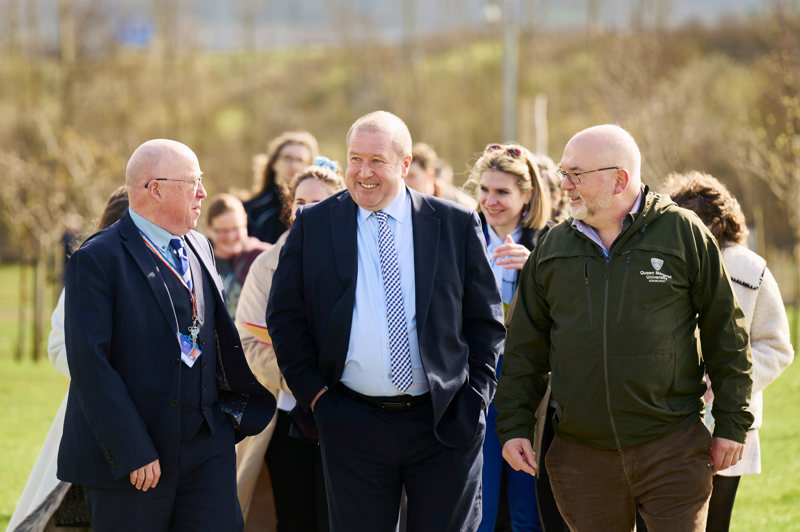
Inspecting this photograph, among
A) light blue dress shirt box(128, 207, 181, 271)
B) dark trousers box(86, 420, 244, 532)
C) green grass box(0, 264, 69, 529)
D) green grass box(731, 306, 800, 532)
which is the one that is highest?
light blue dress shirt box(128, 207, 181, 271)

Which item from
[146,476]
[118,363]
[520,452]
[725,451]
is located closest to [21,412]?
[118,363]

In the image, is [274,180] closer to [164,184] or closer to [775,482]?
[164,184]

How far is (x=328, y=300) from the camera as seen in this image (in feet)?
14.2

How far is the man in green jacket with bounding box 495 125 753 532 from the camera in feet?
13.1

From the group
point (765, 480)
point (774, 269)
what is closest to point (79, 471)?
point (765, 480)

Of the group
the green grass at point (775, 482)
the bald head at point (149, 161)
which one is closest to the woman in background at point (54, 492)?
the bald head at point (149, 161)

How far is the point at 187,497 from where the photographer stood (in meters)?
4.14

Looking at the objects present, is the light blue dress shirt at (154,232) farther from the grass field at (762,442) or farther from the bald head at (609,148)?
the grass field at (762,442)

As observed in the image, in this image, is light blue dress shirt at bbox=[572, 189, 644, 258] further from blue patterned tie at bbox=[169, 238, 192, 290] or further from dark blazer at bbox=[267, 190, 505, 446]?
blue patterned tie at bbox=[169, 238, 192, 290]

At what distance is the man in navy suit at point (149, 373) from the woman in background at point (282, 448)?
3.05 ft

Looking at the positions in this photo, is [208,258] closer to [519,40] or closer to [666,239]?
[666,239]

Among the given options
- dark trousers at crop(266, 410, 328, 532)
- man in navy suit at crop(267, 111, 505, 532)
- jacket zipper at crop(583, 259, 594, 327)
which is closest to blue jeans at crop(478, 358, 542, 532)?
man in navy suit at crop(267, 111, 505, 532)

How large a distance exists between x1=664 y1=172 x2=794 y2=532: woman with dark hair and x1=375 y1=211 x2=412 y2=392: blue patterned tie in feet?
5.24

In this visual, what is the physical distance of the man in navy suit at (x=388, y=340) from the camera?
13.8ft
